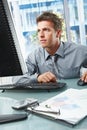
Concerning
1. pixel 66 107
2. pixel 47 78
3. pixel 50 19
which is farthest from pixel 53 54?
pixel 66 107

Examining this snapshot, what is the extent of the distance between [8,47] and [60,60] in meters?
0.99

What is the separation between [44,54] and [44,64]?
3.2 inches

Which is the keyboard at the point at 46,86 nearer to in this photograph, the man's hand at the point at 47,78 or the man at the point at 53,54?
the man's hand at the point at 47,78

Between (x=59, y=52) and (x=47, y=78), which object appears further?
(x=59, y=52)

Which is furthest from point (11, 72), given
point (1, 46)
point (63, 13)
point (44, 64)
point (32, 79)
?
point (63, 13)

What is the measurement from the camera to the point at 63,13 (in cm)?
311

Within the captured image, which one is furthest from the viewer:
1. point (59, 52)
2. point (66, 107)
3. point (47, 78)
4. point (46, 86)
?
point (59, 52)

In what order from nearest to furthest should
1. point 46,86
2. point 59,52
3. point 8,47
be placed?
point 8,47 < point 46,86 < point 59,52

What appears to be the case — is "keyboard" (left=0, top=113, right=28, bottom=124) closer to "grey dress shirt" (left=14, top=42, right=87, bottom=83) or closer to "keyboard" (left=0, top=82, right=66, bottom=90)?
"keyboard" (left=0, top=82, right=66, bottom=90)

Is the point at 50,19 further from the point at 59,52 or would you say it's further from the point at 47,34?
the point at 59,52

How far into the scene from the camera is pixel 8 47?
875 millimetres

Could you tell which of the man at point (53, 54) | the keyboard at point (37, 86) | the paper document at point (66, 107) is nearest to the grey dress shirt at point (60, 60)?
the man at point (53, 54)

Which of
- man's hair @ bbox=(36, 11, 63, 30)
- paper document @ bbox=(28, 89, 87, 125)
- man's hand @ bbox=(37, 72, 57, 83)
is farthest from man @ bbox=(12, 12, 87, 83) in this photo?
paper document @ bbox=(28, 89, 87, 125)

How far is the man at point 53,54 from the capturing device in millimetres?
1793
